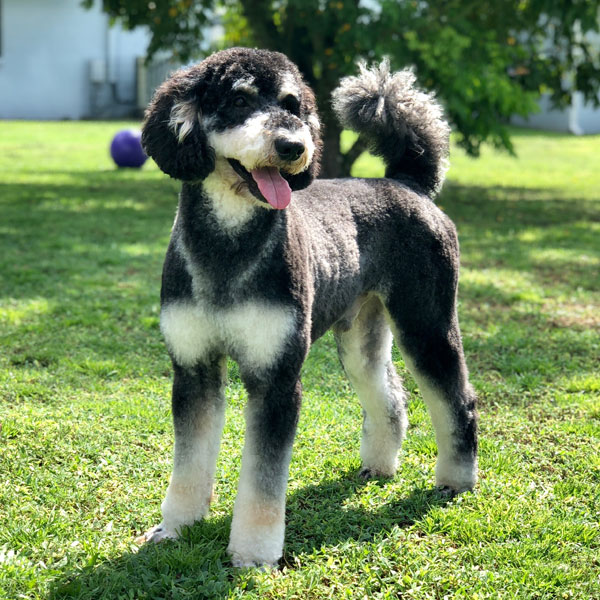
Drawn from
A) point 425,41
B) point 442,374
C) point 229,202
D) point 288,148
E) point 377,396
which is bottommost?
point 377,396

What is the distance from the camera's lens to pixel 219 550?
3.38m

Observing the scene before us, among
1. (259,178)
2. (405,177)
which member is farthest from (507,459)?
(259,178)

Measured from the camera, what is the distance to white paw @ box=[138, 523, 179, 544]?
3470 mm

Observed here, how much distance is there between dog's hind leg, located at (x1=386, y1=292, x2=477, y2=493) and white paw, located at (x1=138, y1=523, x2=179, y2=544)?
1348 millimetres

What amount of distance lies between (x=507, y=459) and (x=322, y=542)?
130 cm

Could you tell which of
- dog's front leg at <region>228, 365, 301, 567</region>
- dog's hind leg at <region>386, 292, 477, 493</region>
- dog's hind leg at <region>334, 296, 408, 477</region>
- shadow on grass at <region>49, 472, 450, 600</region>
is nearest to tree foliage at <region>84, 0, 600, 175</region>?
dog's hind leg at <region>334, 296, 408, 477</region>

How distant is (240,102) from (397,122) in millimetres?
1213

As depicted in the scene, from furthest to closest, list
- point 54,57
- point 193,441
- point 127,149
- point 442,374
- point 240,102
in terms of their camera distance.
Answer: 1. point 54,57
2. point 127,149
3. point 442,374
4. point 193,441
5. point 240,102

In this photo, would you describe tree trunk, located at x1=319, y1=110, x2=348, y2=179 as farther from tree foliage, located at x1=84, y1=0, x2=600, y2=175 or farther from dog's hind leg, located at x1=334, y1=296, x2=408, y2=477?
dog's hind leg, located at x1=334, y1=296, x2=408, y2=477

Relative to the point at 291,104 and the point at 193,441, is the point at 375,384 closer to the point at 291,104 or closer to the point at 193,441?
the point at 193,441

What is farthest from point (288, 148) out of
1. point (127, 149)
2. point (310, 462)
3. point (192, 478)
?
point (127, 149)

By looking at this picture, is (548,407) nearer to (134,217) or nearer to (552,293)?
(552,293)

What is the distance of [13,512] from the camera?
3.67m

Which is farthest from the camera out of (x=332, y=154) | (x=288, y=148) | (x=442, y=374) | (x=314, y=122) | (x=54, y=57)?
(x=54, y=57)
